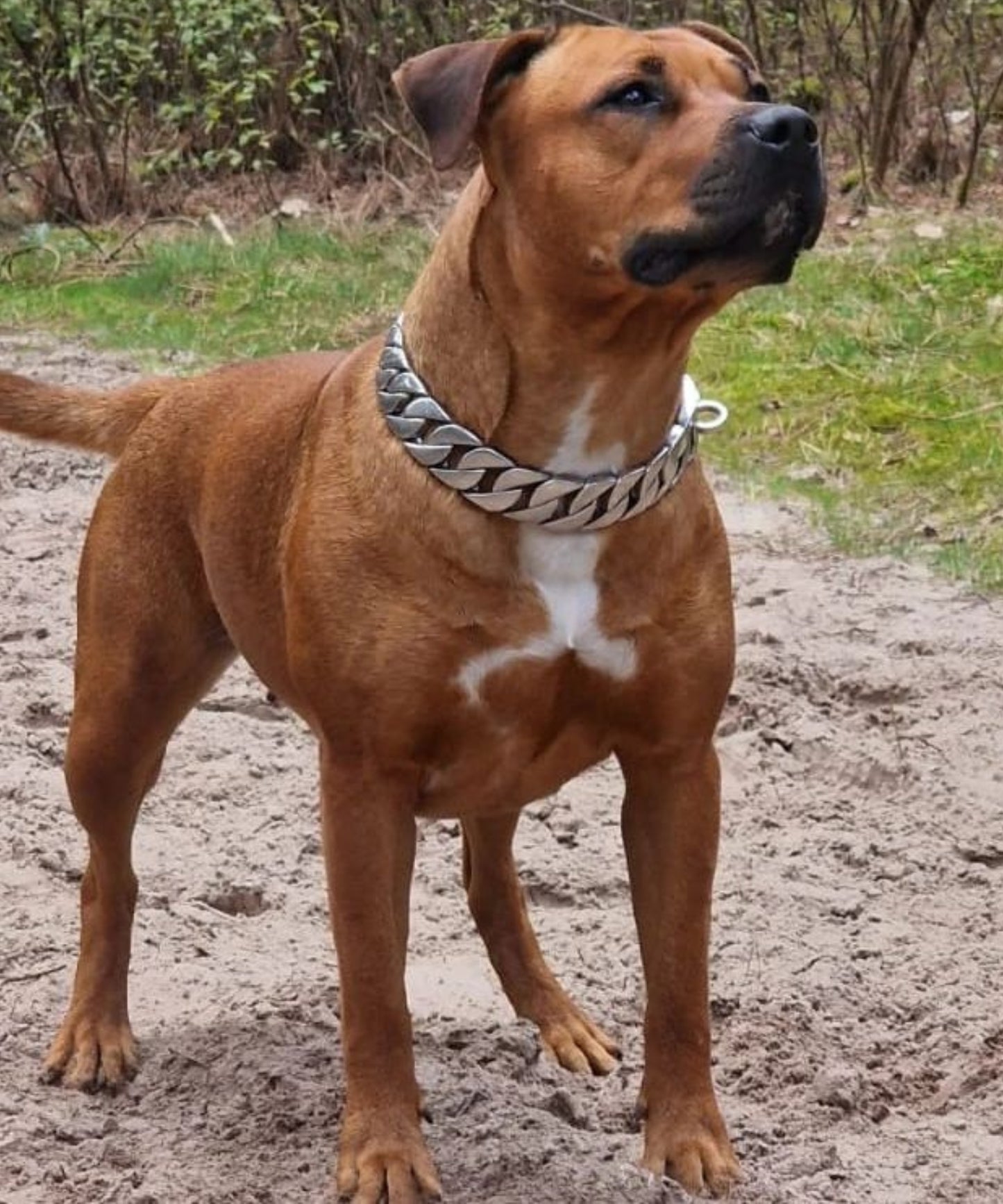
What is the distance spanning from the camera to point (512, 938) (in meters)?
4.42

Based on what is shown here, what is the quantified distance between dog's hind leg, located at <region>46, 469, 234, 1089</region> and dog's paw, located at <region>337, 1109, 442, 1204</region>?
2.28 ft

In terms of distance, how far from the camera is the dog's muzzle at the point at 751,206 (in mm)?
3283

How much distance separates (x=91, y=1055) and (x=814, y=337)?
19.3 ft

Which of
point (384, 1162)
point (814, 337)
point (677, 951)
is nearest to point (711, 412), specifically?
point (677, 951)

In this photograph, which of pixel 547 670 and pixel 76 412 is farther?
pixel 76 412

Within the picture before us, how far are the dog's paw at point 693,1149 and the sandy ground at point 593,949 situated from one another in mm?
58

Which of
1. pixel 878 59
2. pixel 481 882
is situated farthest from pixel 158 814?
pixel 878 59

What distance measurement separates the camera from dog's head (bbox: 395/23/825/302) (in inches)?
130

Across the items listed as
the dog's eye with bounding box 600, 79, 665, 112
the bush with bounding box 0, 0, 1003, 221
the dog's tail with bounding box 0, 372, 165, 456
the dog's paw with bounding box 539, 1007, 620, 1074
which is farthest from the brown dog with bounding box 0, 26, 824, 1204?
the bush with bounding box 0, 0, 1003, 221

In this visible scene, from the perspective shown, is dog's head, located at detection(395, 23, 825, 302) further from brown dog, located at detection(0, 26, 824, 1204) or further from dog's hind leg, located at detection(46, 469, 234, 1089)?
dog's hind leg, located at detection(46, 469, 234, 1089)

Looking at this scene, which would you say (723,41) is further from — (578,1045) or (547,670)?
(578,1045)

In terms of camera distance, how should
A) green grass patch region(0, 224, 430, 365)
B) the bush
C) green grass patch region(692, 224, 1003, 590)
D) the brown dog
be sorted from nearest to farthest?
the brown dog → green grass patch region(692, 224, 1003, 590) → green grass patch region(0, 224, 430, 365) → the bush

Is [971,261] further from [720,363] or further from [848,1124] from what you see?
[848,1124]

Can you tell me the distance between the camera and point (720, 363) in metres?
9.12
